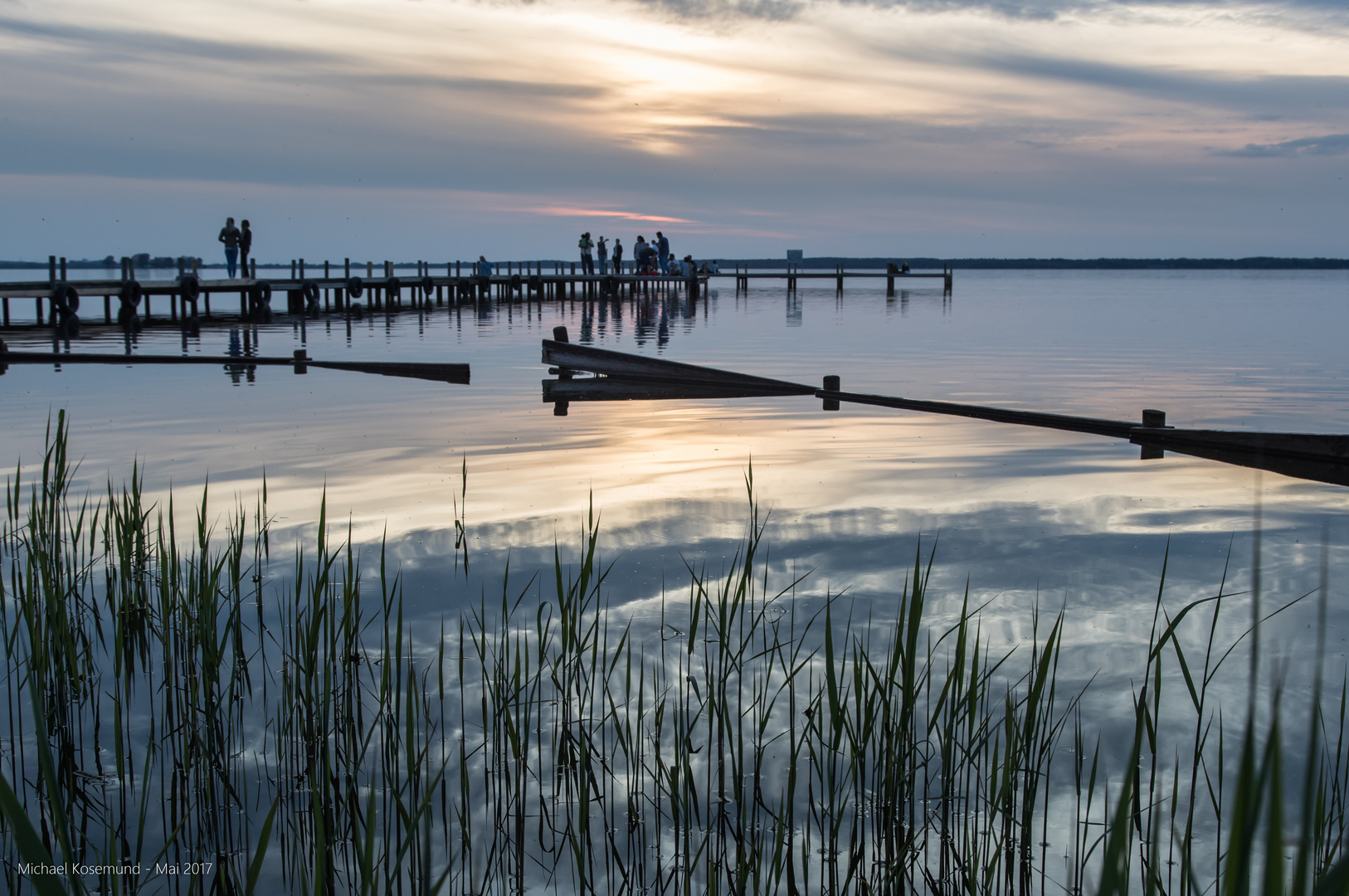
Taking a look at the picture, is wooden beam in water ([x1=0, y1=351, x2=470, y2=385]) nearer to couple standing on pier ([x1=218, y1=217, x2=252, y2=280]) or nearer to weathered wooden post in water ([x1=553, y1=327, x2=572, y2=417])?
weathered wooden post in water ([x1=553, y1=327, x2=572, y2=417])

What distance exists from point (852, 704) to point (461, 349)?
744 inches

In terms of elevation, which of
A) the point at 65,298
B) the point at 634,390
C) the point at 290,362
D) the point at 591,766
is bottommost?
the point at 591,766

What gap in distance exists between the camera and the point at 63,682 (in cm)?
364

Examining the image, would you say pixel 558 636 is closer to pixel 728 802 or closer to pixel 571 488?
pixel 728 802

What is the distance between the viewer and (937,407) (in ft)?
35.4

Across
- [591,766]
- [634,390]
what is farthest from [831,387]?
[591,766]

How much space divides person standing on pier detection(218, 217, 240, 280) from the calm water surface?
40.1 ft

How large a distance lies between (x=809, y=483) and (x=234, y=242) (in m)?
25.6

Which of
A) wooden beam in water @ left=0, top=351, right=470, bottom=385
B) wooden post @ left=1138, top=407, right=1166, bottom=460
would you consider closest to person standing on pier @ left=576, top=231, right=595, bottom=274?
wooden beam in water @ left=0, top=351, right=470, bottom=385

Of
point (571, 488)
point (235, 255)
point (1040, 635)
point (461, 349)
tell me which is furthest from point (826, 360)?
point (235, 255)

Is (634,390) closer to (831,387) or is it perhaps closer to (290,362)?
(831,387)

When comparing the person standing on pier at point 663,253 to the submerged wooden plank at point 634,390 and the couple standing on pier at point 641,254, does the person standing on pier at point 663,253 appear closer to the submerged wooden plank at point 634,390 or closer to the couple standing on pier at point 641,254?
the couple standing on pier at point 641,254

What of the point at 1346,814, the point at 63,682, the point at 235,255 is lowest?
the point at 1346,814

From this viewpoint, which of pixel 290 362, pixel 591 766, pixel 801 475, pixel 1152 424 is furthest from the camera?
pixel 290 362
